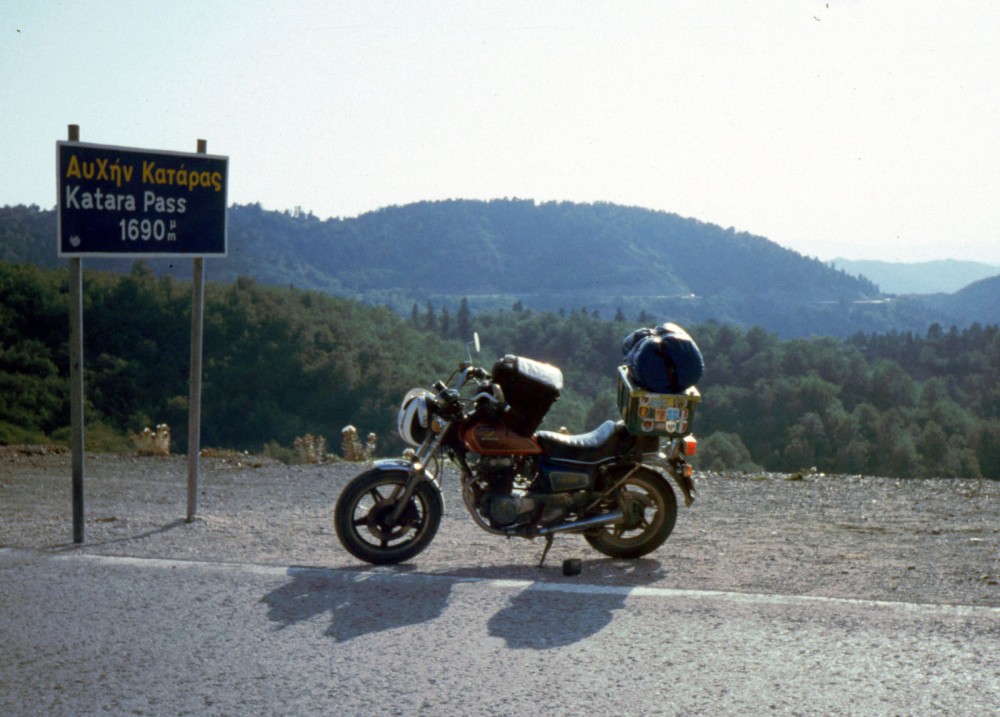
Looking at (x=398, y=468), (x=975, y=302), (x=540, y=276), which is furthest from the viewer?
(x=540, y=276)

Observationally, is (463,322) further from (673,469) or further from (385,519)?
(385,519)

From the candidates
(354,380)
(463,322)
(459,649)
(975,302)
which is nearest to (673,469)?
(459,649)

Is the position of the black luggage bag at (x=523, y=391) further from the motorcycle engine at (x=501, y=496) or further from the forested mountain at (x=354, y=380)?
the forested mountain at (x=354, y=380)

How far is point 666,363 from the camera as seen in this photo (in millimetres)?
6355

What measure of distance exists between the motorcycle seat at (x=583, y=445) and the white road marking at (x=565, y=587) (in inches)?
36.8

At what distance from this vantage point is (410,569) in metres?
6.04

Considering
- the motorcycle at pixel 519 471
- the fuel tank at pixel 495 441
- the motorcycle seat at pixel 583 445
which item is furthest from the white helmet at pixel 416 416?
the motorcycle seat at pixel 583 445

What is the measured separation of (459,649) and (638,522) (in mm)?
2159

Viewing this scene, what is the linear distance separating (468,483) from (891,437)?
7774 cm

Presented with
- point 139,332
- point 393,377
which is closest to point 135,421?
point 139,332

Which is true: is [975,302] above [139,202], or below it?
above

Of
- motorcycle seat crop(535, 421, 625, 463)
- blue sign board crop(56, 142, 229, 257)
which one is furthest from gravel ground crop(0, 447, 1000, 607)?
blue sign board crop(56, 142, 229, 257)

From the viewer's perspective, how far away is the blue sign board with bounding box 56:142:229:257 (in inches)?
259

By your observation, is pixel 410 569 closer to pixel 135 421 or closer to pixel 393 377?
pixel 135 421
